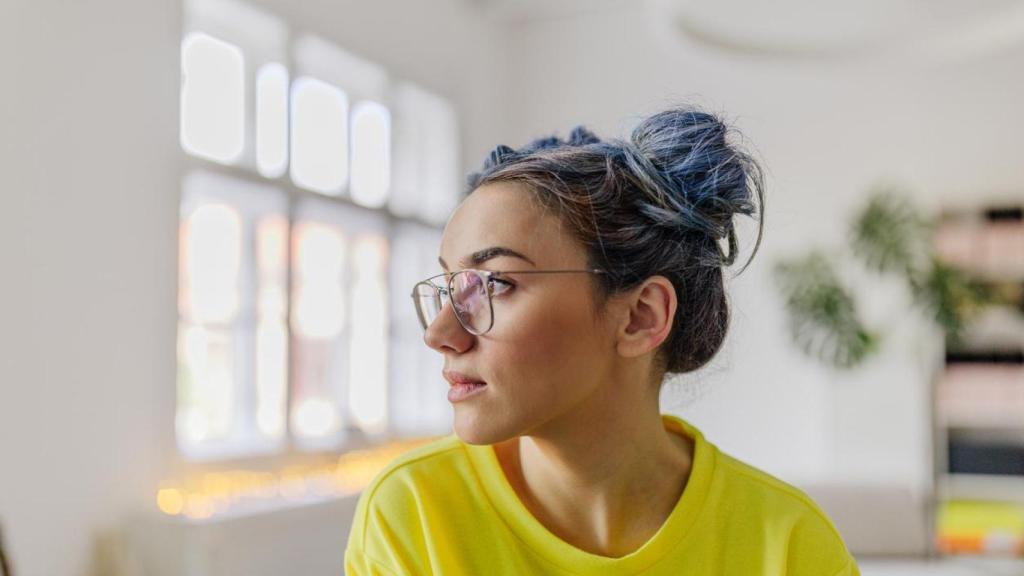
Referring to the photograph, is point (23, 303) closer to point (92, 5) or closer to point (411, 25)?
point (92, 5)

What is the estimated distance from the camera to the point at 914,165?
22.4ft

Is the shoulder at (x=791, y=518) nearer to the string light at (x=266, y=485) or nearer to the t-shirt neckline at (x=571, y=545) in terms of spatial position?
the t-shirt neckline at (x=571, y=545)

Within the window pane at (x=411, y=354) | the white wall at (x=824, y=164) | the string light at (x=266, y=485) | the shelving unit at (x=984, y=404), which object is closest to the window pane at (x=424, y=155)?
the window pane at (x=411, y=354)

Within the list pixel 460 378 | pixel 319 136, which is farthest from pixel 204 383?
pixel 460 378

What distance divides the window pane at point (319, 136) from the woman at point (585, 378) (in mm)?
4450

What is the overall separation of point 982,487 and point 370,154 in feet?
13.1

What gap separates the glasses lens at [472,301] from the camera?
1191 millimetres

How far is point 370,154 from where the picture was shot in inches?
250

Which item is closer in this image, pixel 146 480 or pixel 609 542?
pixel 609 542

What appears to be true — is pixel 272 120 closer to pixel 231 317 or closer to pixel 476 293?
pixel 231 317

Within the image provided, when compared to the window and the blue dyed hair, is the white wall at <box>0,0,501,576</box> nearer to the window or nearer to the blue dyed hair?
the window

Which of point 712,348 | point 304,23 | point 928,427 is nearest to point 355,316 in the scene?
point 304,23

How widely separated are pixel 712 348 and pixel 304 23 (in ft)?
15.0

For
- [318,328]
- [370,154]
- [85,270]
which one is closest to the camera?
[85,270]
